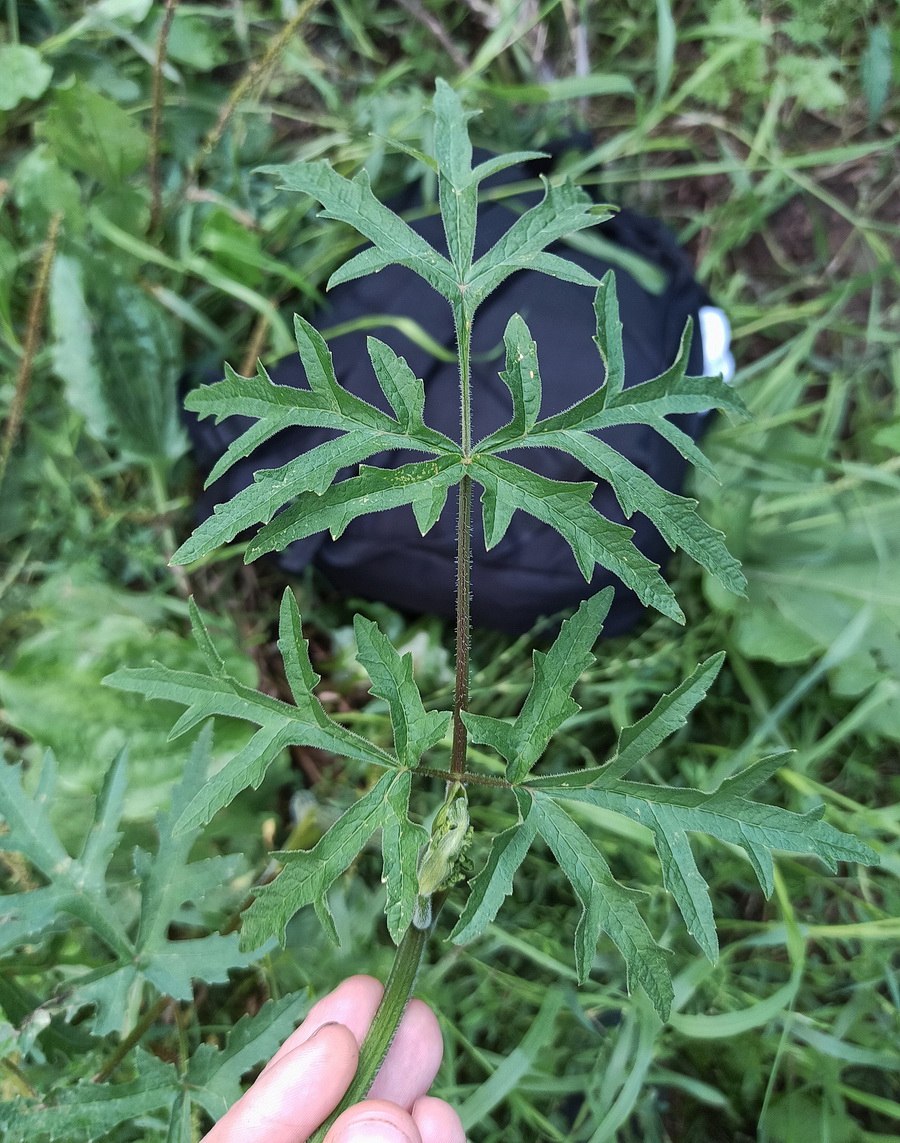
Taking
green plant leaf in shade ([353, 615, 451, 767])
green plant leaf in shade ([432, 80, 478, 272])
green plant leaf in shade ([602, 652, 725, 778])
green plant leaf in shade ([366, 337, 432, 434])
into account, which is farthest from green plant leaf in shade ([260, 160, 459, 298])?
green plant leaf in shade ([602, 652, 725, 778])

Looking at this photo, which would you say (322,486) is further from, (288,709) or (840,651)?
(840,651)

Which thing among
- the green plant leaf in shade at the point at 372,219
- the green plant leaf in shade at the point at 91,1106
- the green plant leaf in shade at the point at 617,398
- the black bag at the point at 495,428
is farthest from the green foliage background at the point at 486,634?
the green plant leaf in shade at the point at 617,398

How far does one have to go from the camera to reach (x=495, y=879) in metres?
0.98

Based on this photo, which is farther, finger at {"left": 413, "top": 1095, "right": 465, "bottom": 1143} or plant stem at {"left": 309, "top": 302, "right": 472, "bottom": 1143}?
finger at {"left": 413, "top": 1095, "right": 465, "bottom": 1143}

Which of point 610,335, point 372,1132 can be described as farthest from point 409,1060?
point 610,335

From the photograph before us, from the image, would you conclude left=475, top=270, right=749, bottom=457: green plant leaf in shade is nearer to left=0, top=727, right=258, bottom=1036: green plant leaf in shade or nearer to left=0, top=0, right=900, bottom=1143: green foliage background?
left=0, top=727, right=258, bottom=1036: green plant leaf in shade

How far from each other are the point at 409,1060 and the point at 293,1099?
0.40 meters

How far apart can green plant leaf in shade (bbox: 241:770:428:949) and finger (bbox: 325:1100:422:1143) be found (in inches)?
11.1

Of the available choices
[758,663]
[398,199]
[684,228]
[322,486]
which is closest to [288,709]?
[322,486]

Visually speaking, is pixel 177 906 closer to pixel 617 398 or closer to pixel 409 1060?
pixel 409 1060

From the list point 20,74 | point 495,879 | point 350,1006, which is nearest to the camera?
point 495,879

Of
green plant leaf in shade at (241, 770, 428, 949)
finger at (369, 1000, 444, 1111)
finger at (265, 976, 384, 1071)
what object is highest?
green plant leaf in shade at (241, 770, 428, 949)

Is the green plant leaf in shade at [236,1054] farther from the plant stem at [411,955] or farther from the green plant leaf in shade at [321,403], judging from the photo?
the green plant leaf in shade at [321,403]

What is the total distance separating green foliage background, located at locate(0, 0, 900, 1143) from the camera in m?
1.81
